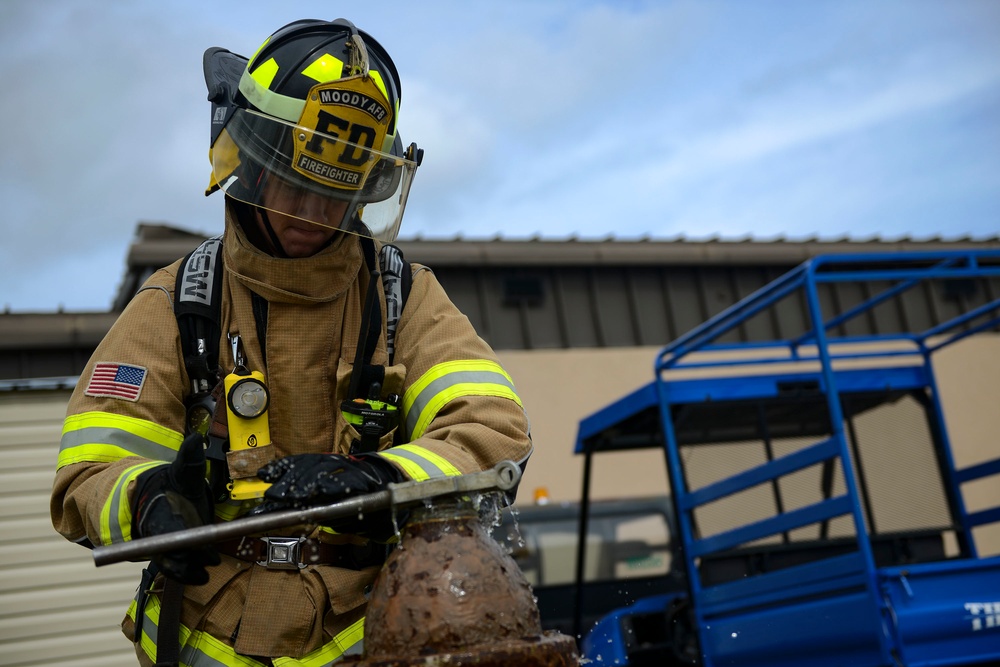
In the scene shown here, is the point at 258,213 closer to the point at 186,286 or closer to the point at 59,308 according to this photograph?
the point at 186,286

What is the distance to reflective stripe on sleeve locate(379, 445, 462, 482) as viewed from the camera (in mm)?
1896

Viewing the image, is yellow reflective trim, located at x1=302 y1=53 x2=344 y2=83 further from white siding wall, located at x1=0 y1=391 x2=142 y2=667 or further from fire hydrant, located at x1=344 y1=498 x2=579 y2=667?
white siding wall, located at x1=0 y1=391 x2=142 y2=667

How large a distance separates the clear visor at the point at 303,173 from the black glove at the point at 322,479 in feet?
2.30

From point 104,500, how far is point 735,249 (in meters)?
10.5

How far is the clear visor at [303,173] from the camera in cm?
229

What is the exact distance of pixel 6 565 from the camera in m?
6.37

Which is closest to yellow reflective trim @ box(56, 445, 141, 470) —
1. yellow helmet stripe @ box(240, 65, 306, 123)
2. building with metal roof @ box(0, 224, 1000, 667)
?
yellow helmet stripe @ box(240, 65, 306, 123)

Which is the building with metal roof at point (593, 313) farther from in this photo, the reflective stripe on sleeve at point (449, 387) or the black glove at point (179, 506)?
the black glove at point (179, 506)

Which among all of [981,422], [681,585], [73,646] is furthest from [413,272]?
[981,422]

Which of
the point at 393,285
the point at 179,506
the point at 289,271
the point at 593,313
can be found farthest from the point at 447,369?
the point at 593,313

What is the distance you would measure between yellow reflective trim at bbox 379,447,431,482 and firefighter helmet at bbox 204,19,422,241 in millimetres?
661

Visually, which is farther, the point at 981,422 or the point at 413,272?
the point at 981,422

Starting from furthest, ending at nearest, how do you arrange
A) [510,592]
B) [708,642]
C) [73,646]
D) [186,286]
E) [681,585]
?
[681,585] → [73,646] → [708,642] → [186,286] → [510,592]

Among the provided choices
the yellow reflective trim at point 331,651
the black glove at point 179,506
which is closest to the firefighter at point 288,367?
the yellow reflective trim at point 331,651
